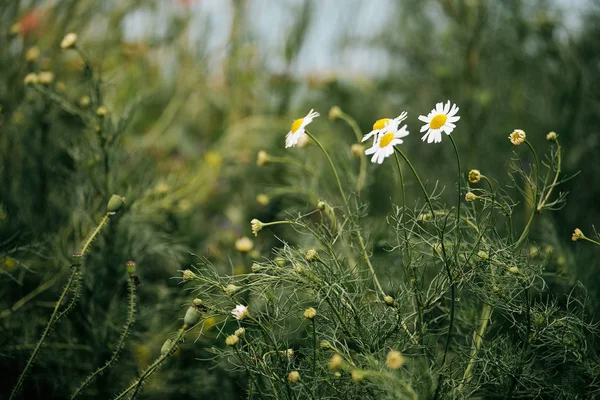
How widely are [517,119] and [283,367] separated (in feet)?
2.97

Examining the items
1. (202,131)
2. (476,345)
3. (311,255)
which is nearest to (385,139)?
(311,255)

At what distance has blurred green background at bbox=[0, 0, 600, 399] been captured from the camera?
0.73 metres

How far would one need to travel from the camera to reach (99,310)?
0.71m

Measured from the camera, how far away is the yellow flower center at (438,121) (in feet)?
1.47

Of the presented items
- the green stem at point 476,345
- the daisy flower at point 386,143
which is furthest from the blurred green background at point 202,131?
the daisy flower at point 386,143

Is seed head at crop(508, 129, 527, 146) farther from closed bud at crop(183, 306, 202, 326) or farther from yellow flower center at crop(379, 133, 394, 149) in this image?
closed bud at crop(183, 306, 202, 326)

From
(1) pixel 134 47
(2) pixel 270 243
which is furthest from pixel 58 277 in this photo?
(1) pixel 134 47

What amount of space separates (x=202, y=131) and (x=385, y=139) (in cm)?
100

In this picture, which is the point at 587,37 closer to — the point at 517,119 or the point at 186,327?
the point at 517,119

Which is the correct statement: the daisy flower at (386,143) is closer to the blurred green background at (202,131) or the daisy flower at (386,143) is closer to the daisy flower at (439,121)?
the daisy flower at (439,121)

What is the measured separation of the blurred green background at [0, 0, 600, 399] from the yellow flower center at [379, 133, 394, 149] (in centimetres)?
30

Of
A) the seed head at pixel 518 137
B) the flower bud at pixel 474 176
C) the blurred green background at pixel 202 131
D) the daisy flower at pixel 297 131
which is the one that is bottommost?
the blurred green background at pixel 202 131

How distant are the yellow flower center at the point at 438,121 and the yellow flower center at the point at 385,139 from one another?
4 cm

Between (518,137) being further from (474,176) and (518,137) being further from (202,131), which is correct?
(202,131)
